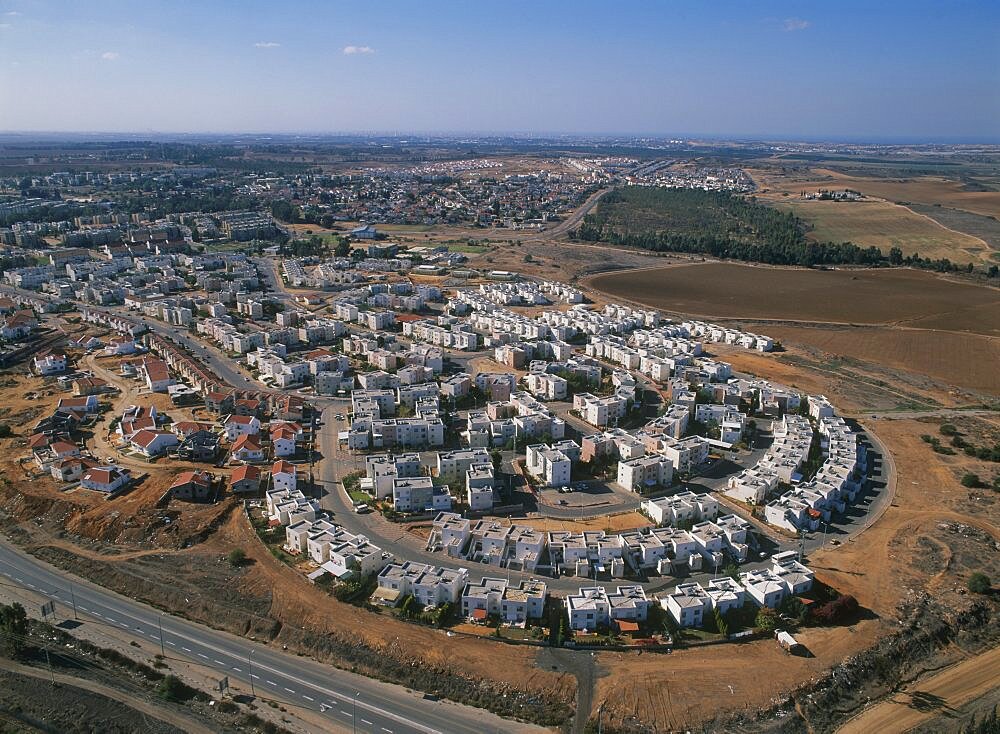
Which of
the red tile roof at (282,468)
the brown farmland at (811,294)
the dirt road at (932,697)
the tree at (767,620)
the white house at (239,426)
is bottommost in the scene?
the dirt road at (932,697)

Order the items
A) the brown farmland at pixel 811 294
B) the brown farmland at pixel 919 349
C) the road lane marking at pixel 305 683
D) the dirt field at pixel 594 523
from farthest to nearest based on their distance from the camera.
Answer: the brown farmland at pixel 811 294 < the brown farmland at pixel 919 349 < the dirt field at pixel 594 523 < the road lane marking at pixel 305 683

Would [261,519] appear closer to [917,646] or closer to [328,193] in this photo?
[917,646]

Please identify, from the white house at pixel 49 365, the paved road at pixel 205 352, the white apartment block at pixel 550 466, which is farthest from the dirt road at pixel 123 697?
the white house at pixel 49 365

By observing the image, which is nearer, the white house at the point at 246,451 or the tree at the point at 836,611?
the tree at the point at 836,611

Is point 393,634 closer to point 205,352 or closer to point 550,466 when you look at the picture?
point 550,466

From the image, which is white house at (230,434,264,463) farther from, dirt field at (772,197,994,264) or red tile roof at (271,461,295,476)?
dirt field at (772,197,994,264)

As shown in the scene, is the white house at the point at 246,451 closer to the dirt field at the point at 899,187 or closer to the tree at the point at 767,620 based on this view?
the tree at the point at 767,620

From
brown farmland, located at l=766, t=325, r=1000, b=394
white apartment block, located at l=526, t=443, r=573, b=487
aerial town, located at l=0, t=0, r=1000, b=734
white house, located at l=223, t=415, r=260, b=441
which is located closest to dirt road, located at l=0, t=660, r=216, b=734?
aerial town, located at l=0, t=0, r=1000, b=734
